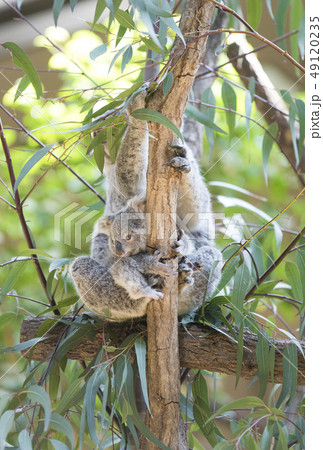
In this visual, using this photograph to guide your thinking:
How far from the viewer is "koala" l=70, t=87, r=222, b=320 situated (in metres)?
1.26

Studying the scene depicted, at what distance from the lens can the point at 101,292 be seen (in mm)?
1422

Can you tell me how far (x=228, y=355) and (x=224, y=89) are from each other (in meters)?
0.97

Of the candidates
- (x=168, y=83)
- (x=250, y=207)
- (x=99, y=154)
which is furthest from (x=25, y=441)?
(x=250, y=207)

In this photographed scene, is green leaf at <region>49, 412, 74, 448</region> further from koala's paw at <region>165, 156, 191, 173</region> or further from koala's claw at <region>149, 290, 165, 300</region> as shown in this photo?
koala's paw at <region>165, 156, 191, 173</region>

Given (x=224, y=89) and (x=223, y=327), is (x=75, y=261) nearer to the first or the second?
(x=223, y=327)

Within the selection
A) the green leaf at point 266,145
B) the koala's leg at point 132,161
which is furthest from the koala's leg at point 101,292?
the green leaf at point 266,145

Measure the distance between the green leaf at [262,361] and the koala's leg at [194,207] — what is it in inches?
16.7

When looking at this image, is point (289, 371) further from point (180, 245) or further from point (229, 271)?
point (180, 245)

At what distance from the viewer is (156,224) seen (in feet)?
3.96

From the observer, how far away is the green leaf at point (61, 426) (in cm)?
111

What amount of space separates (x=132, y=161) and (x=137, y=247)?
30 cm

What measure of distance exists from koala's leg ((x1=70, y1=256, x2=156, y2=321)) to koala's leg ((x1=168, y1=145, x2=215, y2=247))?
1.01 feet

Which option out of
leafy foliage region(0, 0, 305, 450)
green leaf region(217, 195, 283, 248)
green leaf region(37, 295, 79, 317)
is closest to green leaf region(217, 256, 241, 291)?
leafy foliage region(0, 0, 305, 450)
